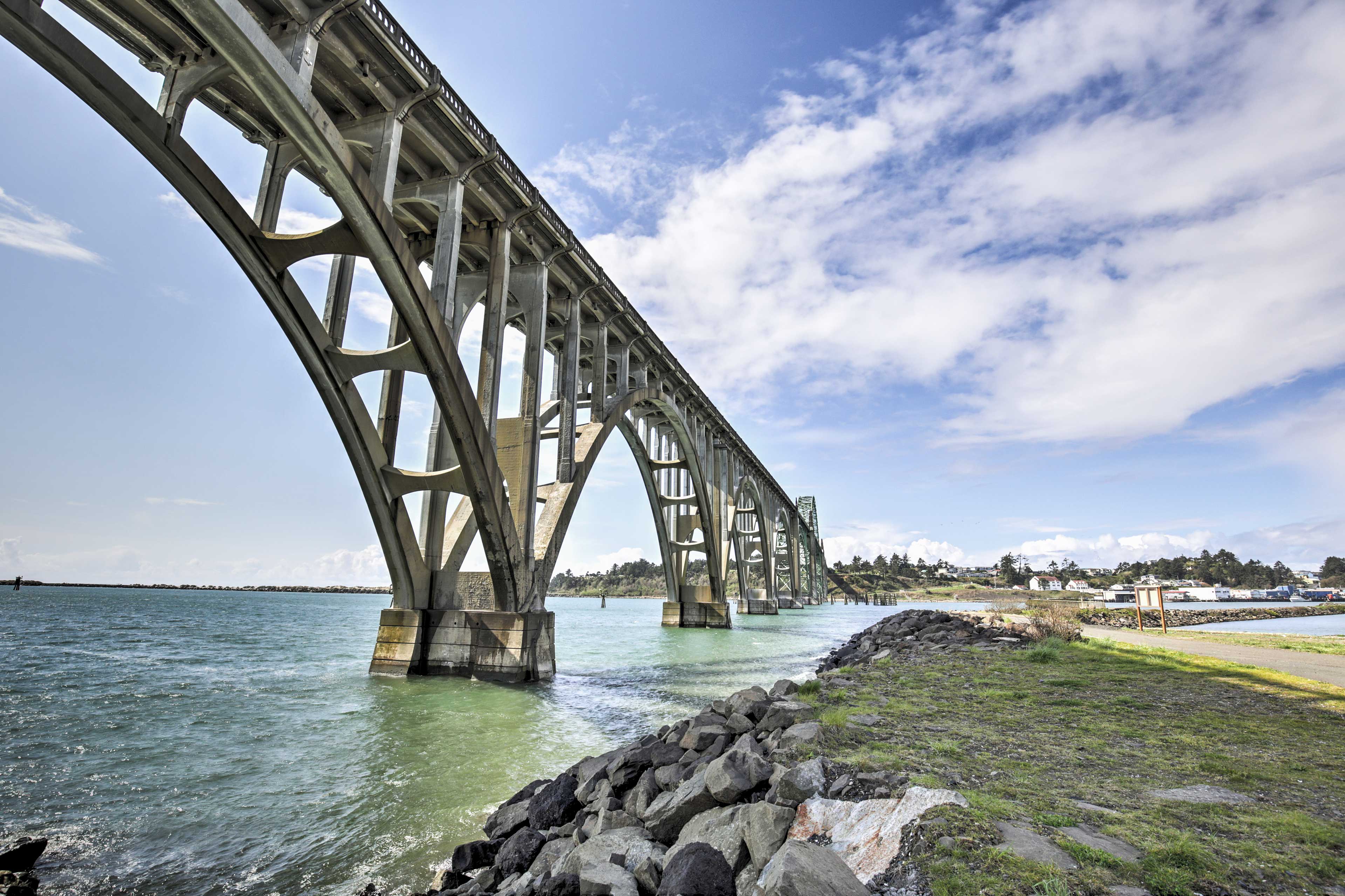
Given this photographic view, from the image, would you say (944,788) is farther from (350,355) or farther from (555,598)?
(555,598)

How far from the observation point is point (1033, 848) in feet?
10.6

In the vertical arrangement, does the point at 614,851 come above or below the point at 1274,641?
above

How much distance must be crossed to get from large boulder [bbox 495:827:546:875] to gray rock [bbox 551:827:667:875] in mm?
623

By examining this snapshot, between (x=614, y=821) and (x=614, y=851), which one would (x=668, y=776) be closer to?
(x=614, y=821)

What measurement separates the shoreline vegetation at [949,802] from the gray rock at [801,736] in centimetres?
2

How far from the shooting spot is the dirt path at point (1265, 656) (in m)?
10.8

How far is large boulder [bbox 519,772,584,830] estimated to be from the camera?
6043 millimetres

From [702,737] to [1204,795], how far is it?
4.14 m

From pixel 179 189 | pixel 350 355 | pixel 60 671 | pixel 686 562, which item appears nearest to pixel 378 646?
pixel 350 355

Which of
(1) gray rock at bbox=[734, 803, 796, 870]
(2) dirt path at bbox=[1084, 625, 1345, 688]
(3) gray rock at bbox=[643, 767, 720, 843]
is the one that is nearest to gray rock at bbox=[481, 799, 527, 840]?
(3) gray rock at bbox=[643, 767, 720, 843]

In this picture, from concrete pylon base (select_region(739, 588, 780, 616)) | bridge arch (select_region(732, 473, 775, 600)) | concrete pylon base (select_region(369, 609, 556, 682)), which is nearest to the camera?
concrete pylon base (select_region(369, 609, 556, 682))

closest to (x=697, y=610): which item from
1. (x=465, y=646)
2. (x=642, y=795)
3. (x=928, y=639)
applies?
(x=928, y=639)

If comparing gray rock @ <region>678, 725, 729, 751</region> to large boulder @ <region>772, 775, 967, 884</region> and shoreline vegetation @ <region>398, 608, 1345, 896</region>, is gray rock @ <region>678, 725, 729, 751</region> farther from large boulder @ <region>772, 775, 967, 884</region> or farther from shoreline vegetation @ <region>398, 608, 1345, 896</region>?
large boulder @ <region>772, 775, 967, 884</region>

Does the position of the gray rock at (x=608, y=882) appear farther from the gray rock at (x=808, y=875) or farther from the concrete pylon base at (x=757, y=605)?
the concrete pylon base at (x=757, y=605)
